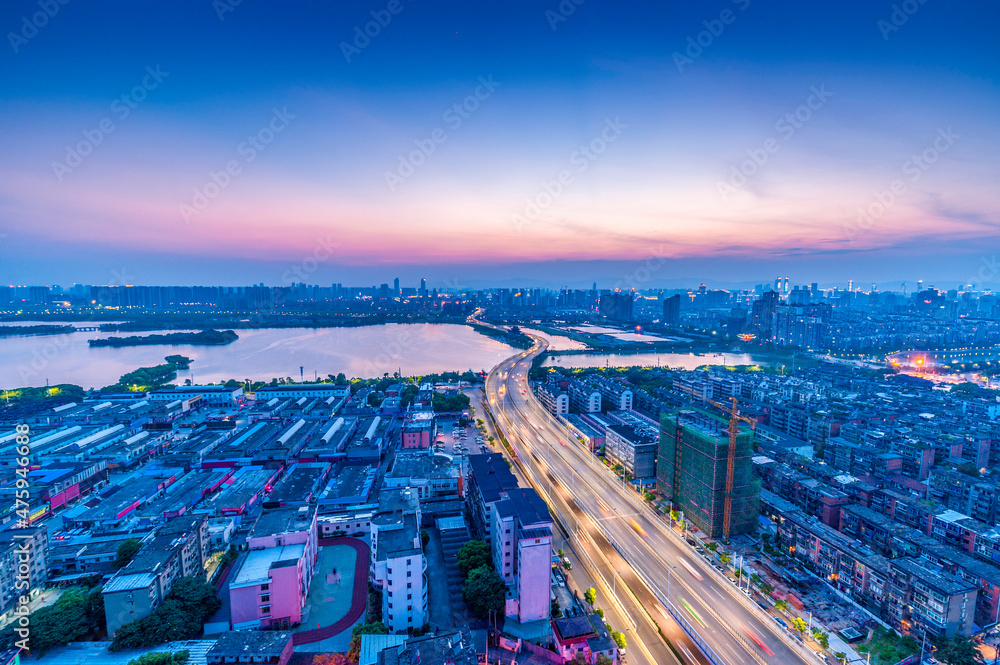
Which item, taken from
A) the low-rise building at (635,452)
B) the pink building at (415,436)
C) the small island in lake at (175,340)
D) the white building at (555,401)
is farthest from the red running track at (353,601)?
the small island in lake at (175,340)

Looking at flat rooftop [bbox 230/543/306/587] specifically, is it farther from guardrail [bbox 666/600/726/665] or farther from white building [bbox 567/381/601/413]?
white building [bbox 567/381/601/413]

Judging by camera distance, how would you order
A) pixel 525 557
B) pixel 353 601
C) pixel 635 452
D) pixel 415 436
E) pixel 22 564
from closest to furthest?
pixel 525 557
pixel 22 564
pixel 353 601
pixel 635 452
pixel 415 436

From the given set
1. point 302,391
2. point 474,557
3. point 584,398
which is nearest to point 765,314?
point 584,398

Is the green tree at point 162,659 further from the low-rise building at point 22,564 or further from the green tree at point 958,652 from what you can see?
the green tree at point 958,652

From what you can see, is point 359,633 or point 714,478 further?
point 714,478

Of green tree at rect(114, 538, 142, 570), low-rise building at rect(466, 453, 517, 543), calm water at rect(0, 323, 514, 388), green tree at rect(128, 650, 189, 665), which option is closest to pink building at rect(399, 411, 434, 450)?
low-rise building at rect(466, 453, 517, 543)

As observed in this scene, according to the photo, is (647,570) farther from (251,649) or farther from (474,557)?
(251,649)
